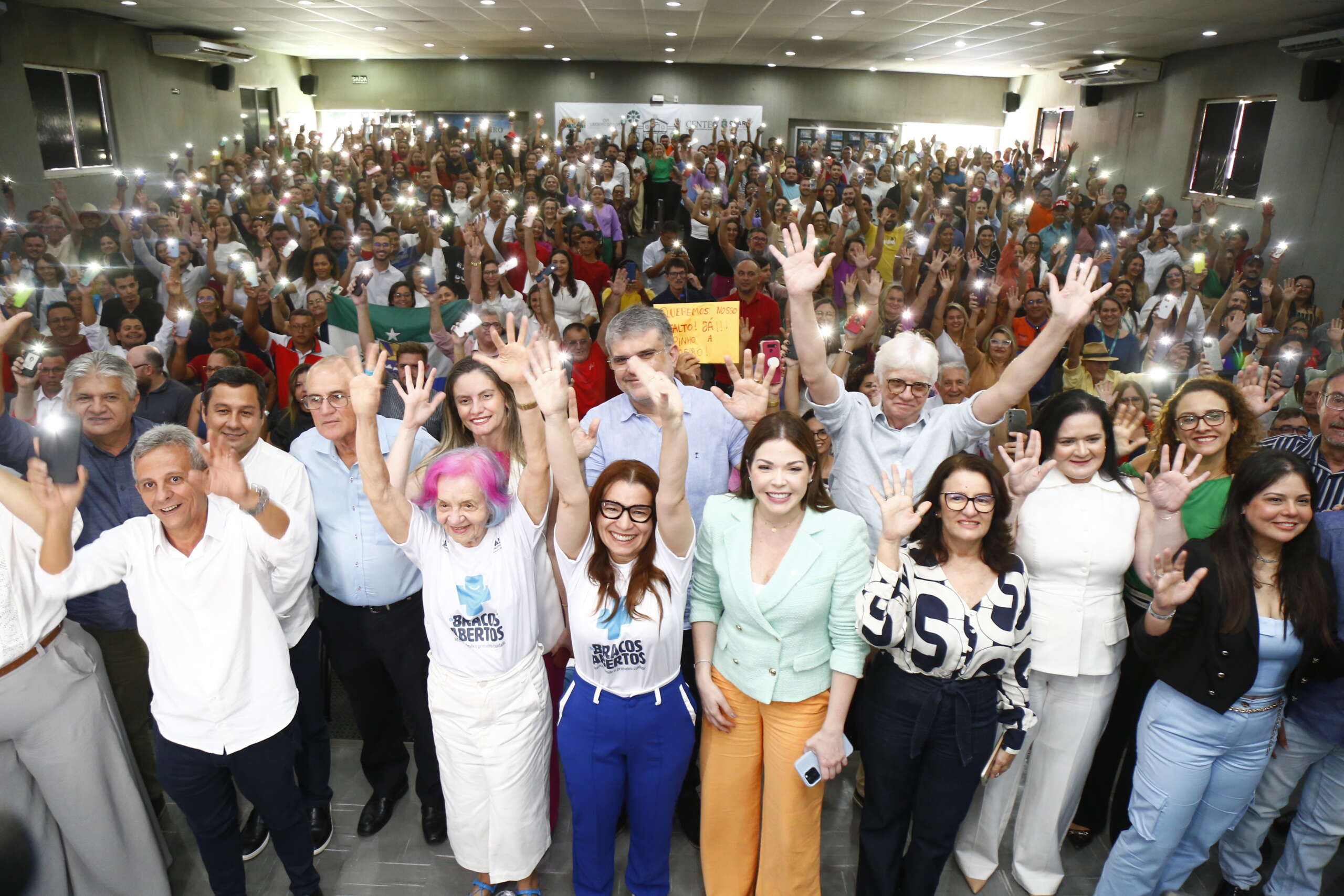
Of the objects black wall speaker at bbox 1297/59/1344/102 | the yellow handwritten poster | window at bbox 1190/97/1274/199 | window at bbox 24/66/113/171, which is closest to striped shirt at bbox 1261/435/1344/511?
the yellow handwritten poster

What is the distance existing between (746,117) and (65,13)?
1188 centimetres

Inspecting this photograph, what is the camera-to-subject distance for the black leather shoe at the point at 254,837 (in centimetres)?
282

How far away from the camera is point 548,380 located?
2139 mm

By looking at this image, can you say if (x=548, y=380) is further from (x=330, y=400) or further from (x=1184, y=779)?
(x=1184, y=779)

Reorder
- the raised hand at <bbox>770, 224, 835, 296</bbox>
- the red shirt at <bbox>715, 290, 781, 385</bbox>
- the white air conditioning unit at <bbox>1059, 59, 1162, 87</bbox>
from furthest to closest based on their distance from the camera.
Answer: the white air conditioning unit at <bbox>1059, 59, 1162, 87</bbox> < the red shirt at <bbox>715, 290, 781, 385</bbox> < the raised hand at <bbox>770, 224, 835, 296</bbox>

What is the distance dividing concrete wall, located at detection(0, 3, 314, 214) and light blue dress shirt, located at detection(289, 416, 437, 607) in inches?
397

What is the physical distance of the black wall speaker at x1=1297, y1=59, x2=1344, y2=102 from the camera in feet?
29.0

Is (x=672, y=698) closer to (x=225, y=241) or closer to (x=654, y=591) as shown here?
(x=654, y=591)

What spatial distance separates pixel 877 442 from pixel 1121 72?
12598 millimetres

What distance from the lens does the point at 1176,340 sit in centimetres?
560

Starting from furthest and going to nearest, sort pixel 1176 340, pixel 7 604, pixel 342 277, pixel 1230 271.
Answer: pixel 1230 271, pixel 342 277, pixel 1176 340, pixel 7 604

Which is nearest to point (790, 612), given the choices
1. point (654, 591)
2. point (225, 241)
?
point (654, 591)

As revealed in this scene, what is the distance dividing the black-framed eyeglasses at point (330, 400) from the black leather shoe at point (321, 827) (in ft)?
4.72

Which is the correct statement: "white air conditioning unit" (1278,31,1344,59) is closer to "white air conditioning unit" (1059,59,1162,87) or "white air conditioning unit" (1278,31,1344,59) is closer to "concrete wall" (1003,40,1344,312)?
"concrete wall" (1003,40,1344,312)
